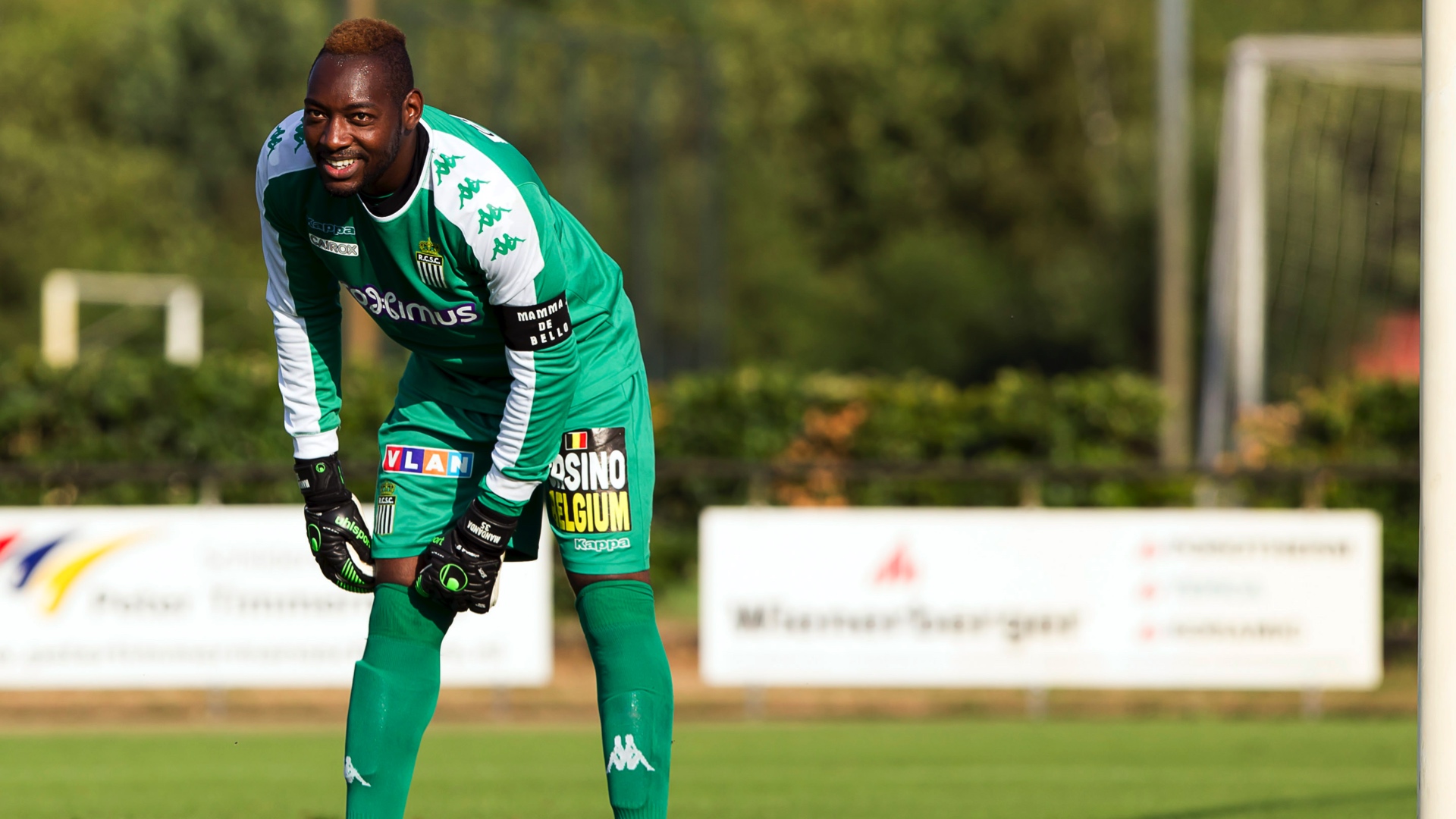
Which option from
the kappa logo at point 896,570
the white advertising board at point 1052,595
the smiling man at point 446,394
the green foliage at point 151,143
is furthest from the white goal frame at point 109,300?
the smiling man at point 446,394

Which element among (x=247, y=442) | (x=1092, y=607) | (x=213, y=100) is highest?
(x=213, y=100)

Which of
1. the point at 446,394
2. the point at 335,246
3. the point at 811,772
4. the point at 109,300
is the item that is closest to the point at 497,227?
the point at 335,246

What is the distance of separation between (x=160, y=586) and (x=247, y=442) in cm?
268

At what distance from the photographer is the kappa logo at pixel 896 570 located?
1080 cm

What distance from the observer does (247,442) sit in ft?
43.2

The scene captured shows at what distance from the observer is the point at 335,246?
4.34 m

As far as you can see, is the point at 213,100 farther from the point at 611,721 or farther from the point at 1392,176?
the point at 611,721

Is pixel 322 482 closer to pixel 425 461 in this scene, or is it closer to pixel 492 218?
pixel 425 461

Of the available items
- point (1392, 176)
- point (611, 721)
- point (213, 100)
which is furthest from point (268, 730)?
point (213, 100)

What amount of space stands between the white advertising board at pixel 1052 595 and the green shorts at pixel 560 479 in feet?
20.5

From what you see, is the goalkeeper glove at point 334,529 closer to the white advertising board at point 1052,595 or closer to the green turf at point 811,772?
the green turf at point 811,772

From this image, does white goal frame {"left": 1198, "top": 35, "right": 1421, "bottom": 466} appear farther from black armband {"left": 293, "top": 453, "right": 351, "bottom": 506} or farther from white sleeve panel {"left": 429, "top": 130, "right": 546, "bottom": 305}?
white sleeve panel {"left": 429, "top": 130, "right": 546, "bottom": 305}

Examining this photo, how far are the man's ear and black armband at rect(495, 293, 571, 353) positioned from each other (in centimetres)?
48

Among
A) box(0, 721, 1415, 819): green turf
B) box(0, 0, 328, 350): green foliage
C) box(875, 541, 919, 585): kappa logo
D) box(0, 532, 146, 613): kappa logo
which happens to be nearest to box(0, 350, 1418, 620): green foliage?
box(0, 532, 146, 613): kappa logo
